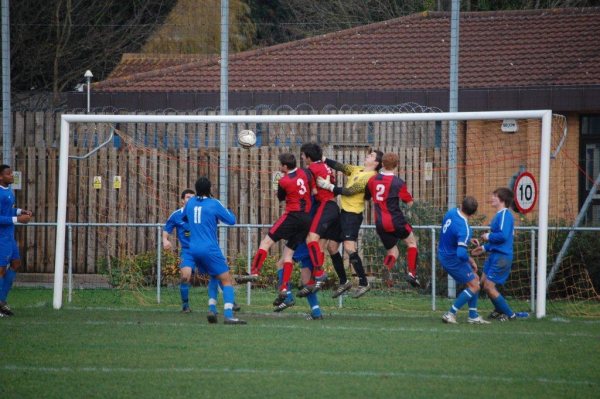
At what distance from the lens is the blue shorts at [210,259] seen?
1355 cm

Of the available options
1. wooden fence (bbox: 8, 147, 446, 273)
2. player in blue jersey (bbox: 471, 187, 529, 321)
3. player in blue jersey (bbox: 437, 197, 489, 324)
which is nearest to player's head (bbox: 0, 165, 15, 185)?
wooden fence (bbox: 8, 147, 446, 273)

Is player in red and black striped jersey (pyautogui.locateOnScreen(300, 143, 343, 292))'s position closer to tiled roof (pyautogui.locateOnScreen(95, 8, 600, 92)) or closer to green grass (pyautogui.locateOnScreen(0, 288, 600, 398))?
green grass (pyautogui.locateOnScreen(0, 288, 600, 398))

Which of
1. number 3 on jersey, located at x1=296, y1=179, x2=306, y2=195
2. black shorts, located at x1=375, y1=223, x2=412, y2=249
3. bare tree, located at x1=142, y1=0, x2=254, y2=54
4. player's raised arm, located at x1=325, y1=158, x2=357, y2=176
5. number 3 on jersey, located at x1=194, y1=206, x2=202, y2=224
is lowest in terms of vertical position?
black shorts, located at x1=375, y1=223, x2=412, y2=249

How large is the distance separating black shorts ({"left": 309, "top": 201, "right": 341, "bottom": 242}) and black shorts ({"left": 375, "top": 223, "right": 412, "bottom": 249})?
59 cm

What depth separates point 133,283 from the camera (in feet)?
59.2

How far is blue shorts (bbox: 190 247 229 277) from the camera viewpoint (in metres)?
13.5

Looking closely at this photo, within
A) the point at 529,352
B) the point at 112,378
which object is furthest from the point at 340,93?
the point at 112,378

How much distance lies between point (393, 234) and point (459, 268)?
113 cm

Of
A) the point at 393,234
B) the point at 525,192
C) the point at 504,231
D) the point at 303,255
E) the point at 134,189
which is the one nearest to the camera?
the point at 504,231

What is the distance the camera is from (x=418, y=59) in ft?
80.8

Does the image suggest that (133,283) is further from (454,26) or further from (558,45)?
(558,45)

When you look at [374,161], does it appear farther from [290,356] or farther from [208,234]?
[290,356]

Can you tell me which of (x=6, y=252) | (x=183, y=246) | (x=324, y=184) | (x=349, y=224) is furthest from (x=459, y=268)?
(x=6, y=252)

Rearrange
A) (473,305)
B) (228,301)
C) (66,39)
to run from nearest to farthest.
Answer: (228,301)
(473,305)
(66,39)
